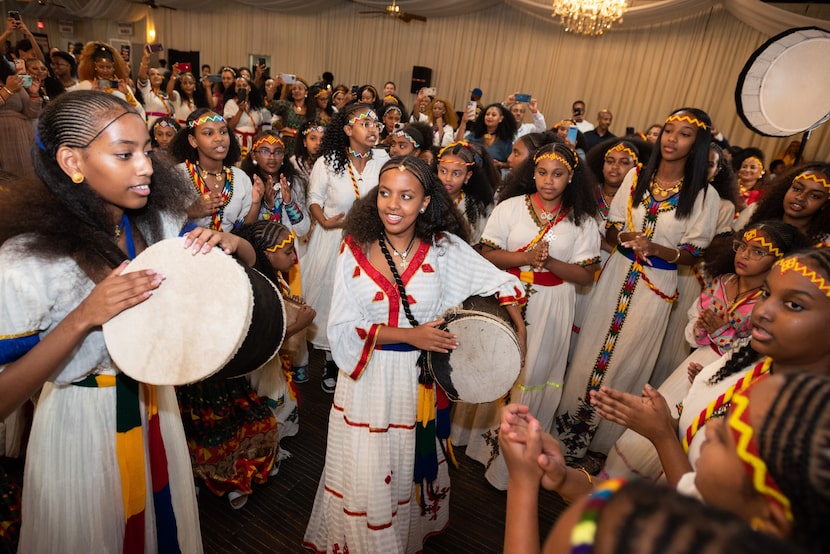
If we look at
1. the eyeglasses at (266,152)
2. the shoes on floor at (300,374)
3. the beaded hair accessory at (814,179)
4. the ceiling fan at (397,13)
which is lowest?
the shoes on floor at (300,374)

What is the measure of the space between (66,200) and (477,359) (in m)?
1.58

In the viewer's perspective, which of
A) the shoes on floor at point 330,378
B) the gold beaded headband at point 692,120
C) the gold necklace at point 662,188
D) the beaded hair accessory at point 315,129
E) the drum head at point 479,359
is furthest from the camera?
the beaded hair accessory at point 315,129

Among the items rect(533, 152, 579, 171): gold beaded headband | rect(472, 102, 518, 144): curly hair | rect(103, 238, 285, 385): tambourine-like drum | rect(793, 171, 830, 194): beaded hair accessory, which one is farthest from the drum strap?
rect(472, 102, 518, 144): curly hair

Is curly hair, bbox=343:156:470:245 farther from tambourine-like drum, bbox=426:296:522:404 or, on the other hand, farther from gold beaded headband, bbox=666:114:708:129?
gold beaded headband, bbox=666:114:708:129

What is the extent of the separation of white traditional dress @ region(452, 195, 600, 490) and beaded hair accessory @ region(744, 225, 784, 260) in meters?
0.78

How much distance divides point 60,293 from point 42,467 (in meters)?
0.61

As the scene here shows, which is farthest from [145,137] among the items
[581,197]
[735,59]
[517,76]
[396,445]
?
[517,76]

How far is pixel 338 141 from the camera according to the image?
4.16m

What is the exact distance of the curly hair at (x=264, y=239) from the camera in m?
2.59

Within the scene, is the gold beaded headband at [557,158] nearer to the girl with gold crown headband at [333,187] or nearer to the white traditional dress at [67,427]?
the girl with gold crown headband at [333,187]

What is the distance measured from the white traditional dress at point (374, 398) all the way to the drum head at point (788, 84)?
3.22m

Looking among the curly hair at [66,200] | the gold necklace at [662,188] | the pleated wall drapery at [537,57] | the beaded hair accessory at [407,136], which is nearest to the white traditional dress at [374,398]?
the curly hair at [66,200]

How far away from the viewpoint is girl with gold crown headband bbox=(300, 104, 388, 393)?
13.2 ft

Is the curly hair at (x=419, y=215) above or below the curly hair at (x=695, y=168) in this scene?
below
